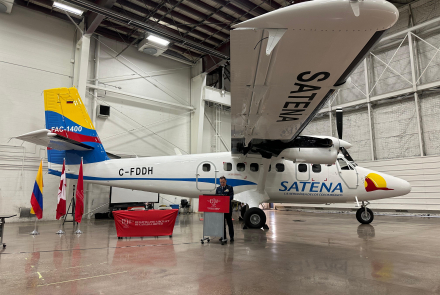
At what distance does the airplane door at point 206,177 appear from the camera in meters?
10.1

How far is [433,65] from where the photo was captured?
15172 mm

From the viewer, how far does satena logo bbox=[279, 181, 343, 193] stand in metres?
10.2

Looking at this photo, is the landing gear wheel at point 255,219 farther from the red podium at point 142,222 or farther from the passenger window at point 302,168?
the red podium at point 142,222

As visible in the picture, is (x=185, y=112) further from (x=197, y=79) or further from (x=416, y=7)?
(x=416, y=7)

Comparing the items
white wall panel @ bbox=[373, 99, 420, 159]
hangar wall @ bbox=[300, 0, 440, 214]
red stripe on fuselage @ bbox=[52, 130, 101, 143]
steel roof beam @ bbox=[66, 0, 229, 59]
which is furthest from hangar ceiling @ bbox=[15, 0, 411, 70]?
white wall panel @ bbox=[373, 99, 420, 159]

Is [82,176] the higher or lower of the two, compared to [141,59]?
lower

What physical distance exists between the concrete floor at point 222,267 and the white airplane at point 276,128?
2.89 metres

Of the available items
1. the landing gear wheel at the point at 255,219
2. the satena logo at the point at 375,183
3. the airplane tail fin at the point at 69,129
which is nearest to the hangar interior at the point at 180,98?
the landing gear wheel at the point at 255,219

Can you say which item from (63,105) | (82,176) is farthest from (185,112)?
(82,176)

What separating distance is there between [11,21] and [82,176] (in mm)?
10097

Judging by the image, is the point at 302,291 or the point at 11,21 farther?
the point at 11,21

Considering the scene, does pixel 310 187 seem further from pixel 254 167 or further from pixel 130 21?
pixel 130 21

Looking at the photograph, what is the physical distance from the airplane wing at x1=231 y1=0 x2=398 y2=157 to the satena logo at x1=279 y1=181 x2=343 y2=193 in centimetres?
479

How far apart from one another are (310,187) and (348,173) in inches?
60.2
